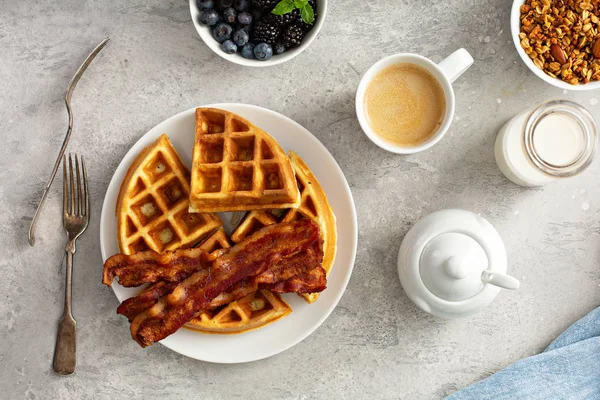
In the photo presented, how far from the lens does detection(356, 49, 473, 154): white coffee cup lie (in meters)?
2.25

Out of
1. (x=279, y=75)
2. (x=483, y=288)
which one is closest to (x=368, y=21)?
(x=279, y=75)

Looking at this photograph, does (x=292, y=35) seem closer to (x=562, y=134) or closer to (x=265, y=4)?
(x=265, y=4)

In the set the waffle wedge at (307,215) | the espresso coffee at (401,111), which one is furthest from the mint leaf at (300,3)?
the waffle wedge at (307,215)

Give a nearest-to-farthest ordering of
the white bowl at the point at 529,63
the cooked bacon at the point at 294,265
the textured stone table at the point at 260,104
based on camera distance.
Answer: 1. the cooked bacon at the point at 294,265
2. the white bowl at the point at 529,63
3. the textured stone table at the point at 260,104

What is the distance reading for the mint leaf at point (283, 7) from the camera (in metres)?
2.19

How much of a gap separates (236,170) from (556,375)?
1526 mm

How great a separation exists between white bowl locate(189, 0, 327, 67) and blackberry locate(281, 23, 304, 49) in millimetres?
30

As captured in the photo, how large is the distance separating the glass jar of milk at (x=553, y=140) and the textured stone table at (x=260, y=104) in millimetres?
140

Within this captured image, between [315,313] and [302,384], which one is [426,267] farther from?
[302,384]

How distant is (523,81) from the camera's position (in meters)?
2.53

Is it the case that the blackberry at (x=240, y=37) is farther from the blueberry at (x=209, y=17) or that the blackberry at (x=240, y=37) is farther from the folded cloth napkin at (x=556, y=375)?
the folded cloth napkin at (x=556, y=375)

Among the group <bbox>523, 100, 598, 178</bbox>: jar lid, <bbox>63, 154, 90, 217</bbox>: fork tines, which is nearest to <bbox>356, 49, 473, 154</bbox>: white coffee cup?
<bbox>523, 100, 598, 178</bbox>: jar lid

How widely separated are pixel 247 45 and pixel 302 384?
135 cm

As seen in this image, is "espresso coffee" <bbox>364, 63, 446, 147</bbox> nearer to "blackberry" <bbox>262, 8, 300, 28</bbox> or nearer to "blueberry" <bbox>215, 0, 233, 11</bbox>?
"blackberry" <bbox>262, 8, 300, 28</bbox>
